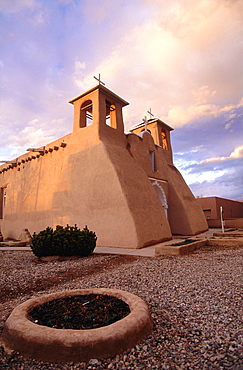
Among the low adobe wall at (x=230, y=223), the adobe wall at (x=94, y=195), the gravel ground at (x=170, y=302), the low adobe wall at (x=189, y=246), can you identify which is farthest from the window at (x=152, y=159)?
the gravel ground at (x=170, y=302)

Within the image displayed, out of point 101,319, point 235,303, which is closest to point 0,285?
point 101,319

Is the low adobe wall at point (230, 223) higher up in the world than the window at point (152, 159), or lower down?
lower down

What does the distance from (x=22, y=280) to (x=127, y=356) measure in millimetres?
3585

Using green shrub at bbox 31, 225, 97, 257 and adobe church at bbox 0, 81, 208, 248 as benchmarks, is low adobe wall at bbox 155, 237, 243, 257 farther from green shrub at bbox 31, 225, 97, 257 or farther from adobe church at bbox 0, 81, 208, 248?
green shrub at bbox 31, 225, 97, 257

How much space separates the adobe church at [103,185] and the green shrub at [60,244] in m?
2.53

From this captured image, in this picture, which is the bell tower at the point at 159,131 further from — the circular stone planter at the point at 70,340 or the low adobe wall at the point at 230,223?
the circular stone planter at the point at 70,340

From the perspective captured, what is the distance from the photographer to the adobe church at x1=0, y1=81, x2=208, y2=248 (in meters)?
10.2

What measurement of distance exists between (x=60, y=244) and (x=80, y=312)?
16.3 ft

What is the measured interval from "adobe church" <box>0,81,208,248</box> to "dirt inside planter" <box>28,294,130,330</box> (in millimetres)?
6604

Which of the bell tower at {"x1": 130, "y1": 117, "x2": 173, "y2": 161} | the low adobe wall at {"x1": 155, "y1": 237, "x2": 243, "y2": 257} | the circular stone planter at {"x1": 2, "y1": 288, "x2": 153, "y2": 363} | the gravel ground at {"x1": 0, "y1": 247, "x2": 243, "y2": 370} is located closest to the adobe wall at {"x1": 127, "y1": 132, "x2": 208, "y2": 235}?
the bell tower at {"x1": 130, "y1": 117, "x2": 173, "y2": 161}

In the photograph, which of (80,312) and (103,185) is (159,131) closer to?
(103,185)

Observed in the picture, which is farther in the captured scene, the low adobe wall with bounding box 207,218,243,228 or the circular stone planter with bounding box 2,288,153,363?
the low adobe wall with bounding box 207,218,243,228

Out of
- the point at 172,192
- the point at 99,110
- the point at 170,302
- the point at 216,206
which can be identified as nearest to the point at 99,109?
the point at 99,110

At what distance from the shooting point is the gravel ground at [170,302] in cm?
A: 178
